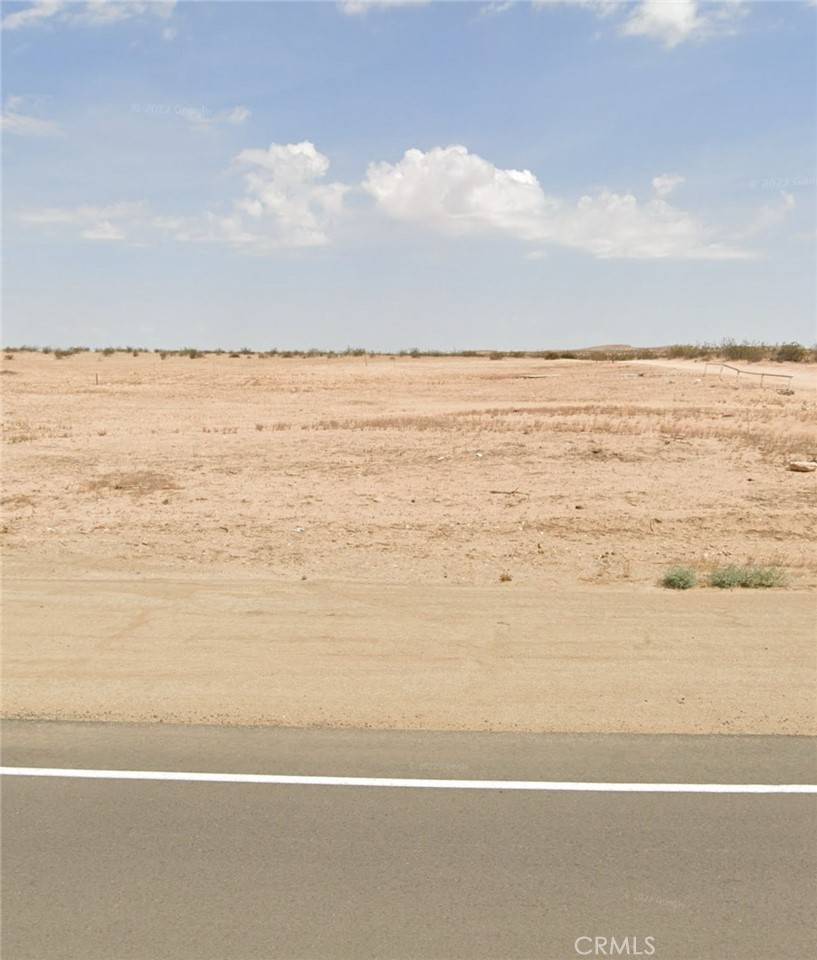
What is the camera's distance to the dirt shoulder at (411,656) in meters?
7.62

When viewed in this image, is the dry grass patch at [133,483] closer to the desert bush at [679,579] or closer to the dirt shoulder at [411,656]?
the dirt shoulder at [411,656]

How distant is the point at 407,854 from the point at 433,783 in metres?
0.95

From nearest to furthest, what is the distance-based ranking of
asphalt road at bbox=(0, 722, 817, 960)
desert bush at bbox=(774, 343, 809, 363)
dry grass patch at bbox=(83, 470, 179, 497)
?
asphalt road at bbox=(0, 722, 817, 960), dry grass patch at bbox=(83, 470, 179, 497), desert bush at bbox=(774, 343, 809, 363)

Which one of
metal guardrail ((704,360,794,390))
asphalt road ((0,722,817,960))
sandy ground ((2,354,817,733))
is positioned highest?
metal guardrail ((704,360,794,390))

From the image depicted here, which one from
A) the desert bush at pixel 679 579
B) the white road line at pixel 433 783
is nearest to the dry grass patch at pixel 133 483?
the desert bush at pixel 679 579

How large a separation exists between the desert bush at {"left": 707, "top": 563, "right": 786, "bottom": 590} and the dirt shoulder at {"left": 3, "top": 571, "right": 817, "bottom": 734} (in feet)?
1.33

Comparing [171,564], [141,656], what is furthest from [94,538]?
[141,656]

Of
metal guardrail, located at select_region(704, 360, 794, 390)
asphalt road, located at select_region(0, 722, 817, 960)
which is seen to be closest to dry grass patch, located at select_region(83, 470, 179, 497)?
asphalt road, located at select_region(0, 722, 817, 960)

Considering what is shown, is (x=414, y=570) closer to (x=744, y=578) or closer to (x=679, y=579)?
(x=679, y=579)

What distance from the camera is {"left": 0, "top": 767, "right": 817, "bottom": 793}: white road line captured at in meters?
6.19

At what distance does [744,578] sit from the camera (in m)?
11.8

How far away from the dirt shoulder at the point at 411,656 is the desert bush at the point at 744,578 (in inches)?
15.9

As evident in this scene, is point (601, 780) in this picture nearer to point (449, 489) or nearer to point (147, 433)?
point (449, 489)

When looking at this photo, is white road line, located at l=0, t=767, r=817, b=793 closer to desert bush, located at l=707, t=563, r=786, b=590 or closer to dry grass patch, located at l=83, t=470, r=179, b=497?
desert bush, located at l=707, t=563, r=786, b=590
